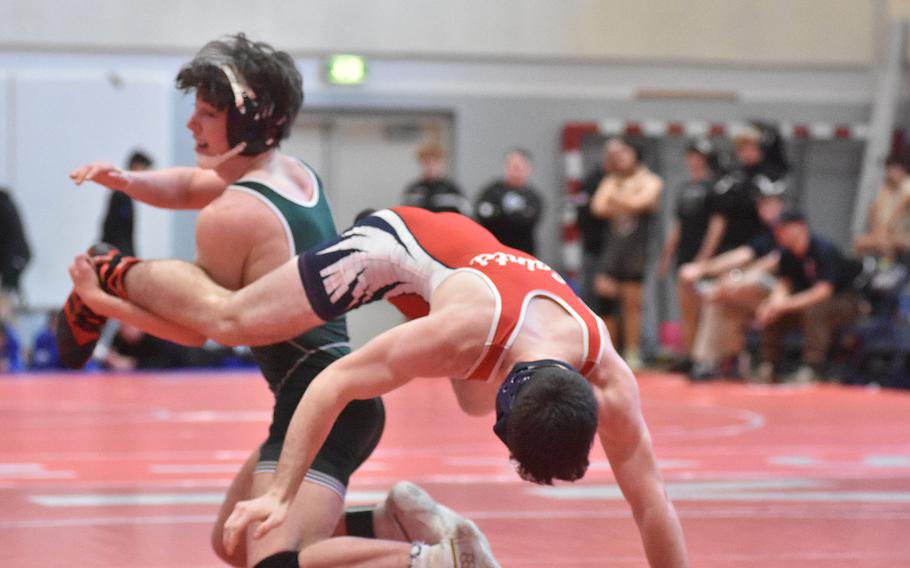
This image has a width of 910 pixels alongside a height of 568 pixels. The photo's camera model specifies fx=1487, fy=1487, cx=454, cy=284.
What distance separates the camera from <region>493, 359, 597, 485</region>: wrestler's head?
274 centimetres

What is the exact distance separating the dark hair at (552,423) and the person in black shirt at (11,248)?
31.4ft

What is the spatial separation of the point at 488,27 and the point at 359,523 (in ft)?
34.8

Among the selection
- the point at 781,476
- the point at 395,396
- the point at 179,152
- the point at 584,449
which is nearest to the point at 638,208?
the point at 395,396

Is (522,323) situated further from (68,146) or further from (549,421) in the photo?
(68,146)

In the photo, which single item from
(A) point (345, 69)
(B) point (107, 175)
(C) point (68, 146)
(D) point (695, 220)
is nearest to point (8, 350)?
(C) point (68, 146)

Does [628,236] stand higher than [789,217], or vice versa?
[789,217]

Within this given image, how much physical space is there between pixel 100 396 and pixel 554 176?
5.89 meters

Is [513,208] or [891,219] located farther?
[513,208]

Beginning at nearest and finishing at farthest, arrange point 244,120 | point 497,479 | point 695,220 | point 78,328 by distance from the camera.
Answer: point 244,120
point 78,328
point 497,479
point 695,220

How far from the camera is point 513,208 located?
11.4 m

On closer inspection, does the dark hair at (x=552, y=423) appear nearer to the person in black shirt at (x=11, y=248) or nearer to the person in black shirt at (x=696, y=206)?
the person in black shirt at (x=696, y=206)

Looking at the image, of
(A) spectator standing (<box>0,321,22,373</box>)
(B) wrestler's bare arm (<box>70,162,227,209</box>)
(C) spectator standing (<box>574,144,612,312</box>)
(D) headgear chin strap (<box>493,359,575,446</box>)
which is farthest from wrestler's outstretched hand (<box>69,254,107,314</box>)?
(C) spectator standing (<box>574,144,612,312</box>)

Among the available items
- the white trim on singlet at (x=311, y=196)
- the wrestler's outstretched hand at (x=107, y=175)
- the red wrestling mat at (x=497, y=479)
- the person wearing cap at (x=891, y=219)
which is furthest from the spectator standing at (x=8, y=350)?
the white trim on singlet at (x=311, y=196)

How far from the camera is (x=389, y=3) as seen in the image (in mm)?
13453
